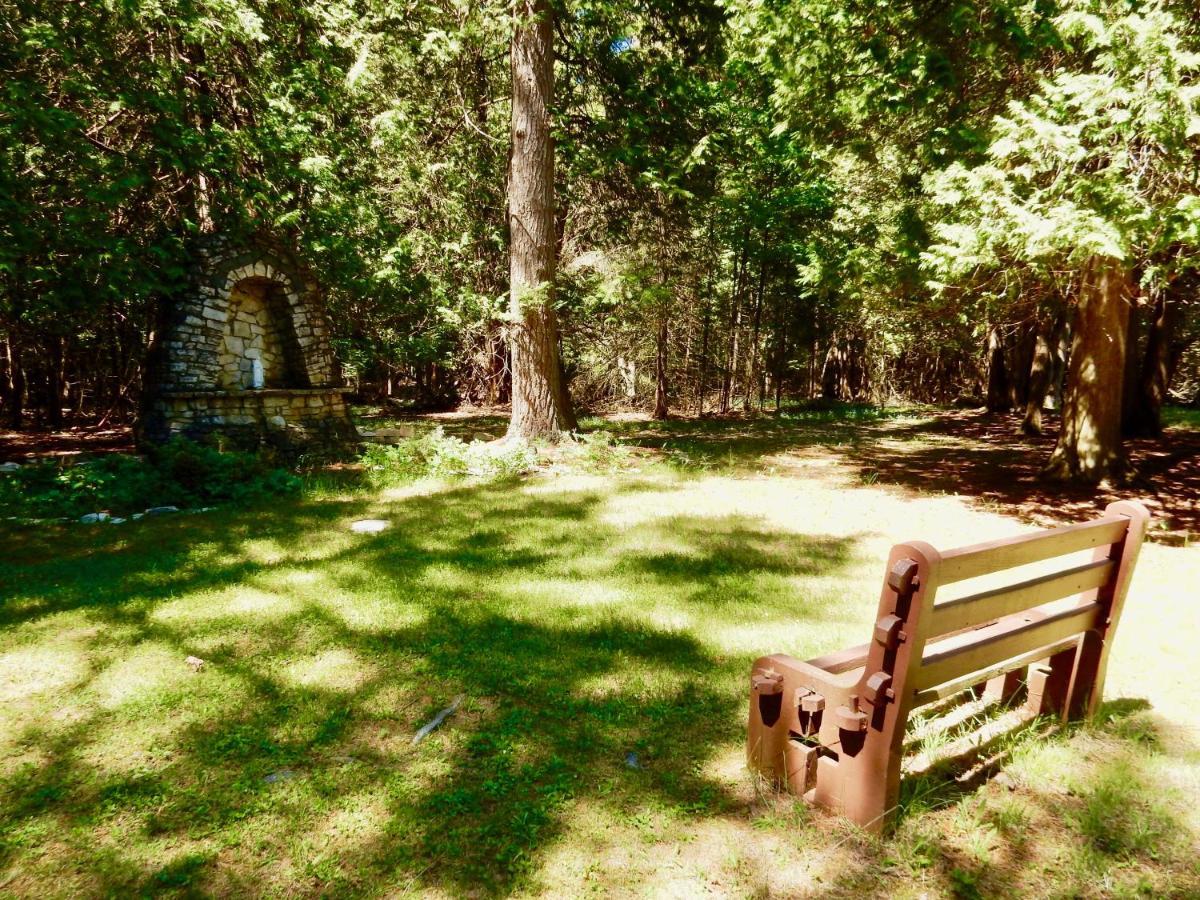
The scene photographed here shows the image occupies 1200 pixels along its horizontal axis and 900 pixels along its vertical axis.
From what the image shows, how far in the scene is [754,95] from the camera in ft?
46.6

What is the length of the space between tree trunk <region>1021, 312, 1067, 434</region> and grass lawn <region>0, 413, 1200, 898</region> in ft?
31.3

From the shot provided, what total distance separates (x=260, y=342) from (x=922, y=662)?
11380 millimetres

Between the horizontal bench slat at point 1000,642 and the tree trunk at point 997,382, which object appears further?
the tree trunk at point 997,382

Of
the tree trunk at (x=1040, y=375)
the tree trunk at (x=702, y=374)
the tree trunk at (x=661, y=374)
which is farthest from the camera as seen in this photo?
the tree trunk at (x=702, y=374)

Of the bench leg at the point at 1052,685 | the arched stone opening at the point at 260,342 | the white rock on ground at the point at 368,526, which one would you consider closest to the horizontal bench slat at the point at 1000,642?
the bench leg at the point at 1052,685

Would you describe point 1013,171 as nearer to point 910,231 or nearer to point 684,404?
point 910,231

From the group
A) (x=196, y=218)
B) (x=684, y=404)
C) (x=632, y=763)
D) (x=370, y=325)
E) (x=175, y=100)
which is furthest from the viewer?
(x=684, y=404)

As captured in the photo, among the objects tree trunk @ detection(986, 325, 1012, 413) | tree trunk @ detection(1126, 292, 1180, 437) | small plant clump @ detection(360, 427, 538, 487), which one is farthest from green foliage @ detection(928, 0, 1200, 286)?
tree trunk @ detection(986, 325, 1012, 413)

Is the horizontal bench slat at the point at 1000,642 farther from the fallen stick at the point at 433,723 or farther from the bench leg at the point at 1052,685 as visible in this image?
the fallen stick at the point at 433,723

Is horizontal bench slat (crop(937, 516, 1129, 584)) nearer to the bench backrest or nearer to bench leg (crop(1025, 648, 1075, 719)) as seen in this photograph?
the bench backrest

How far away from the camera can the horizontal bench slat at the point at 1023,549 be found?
213cm

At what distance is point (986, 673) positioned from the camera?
2590 millimetres

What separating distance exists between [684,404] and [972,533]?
1541 cm

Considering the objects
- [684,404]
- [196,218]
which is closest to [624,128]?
[196,218]
